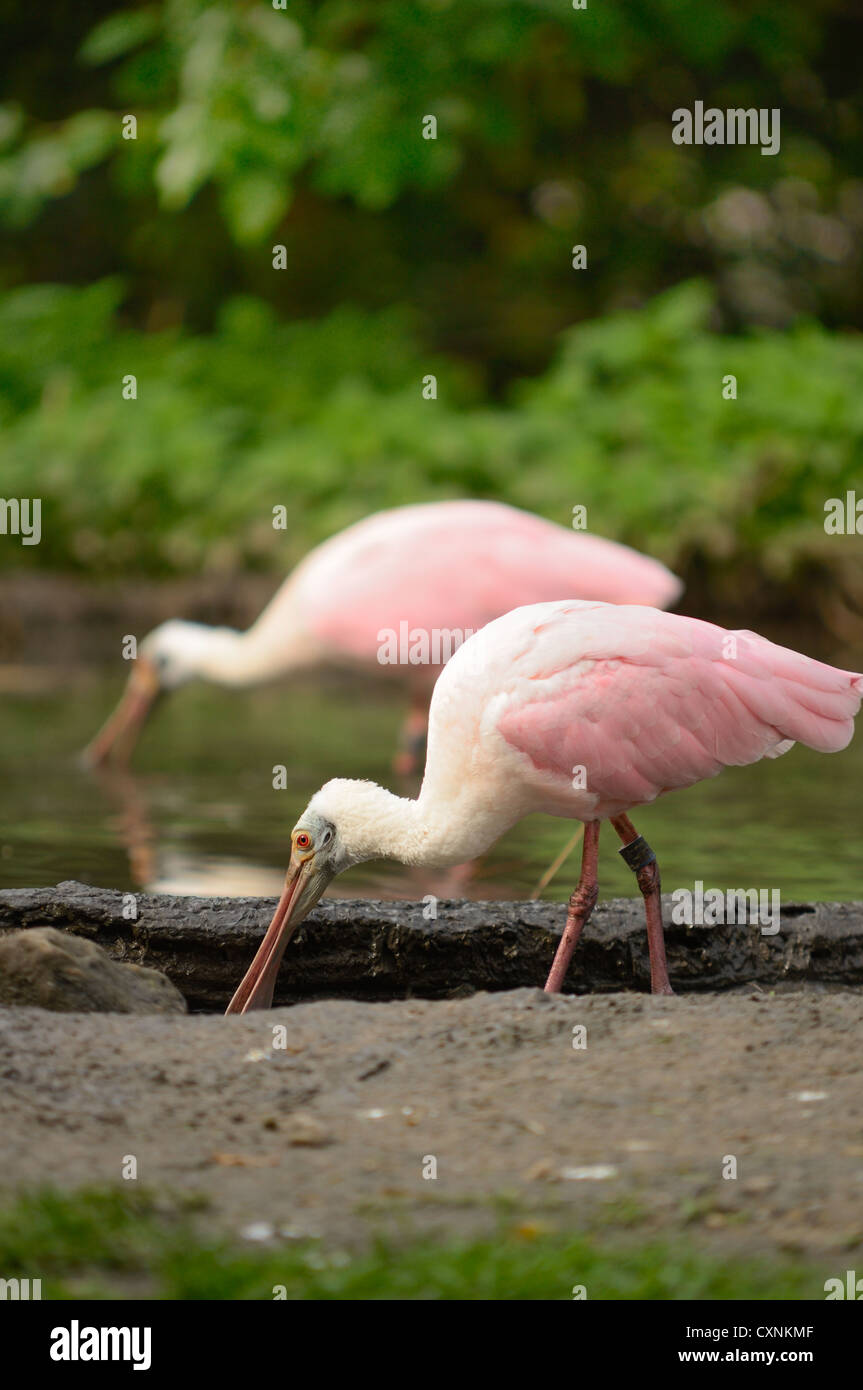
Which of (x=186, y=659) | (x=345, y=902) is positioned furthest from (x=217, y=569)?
(x=345, y=902)

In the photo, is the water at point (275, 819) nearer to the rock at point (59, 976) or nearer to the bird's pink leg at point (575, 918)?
the bird's pink leg at point (575, 918)

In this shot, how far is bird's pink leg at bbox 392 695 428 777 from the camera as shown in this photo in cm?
910

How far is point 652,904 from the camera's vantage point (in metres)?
4.96

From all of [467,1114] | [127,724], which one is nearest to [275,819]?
[127,724]

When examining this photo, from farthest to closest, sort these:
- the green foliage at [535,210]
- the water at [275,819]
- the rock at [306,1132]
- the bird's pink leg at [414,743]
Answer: the green foliage at [535,210], the bird's pink leg at [414,743], the water at [275,819], the rock at [306,1132]

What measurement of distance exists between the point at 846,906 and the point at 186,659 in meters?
6.03

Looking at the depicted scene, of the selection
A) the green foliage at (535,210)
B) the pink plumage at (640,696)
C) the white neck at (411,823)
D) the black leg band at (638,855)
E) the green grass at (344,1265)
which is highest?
the green foliage at (535,210)

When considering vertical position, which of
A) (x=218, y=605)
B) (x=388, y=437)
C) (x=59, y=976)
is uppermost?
(x=388, y=437)

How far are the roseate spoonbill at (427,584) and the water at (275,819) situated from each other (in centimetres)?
57

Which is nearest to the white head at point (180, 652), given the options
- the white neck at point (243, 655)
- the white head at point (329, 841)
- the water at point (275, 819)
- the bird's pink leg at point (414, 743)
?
the white neck at point (243, 655)

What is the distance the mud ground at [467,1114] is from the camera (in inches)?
122

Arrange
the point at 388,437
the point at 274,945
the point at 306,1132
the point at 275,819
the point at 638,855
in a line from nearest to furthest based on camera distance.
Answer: the point at 306,1132 → the point at 274,945 → the point at 638,855 → the point at 275,819 → the point at 388,437

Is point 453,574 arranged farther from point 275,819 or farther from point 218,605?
point 218,605

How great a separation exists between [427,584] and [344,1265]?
20.5 ft
